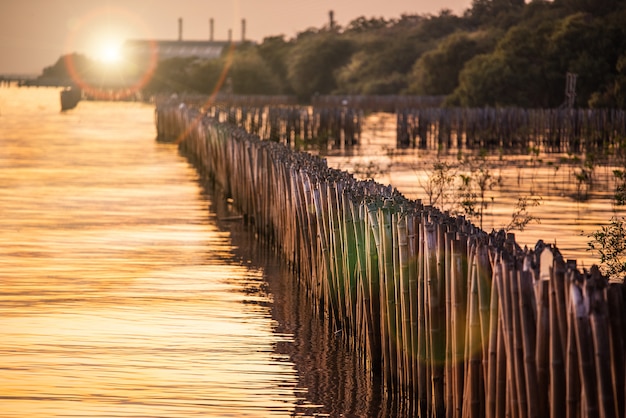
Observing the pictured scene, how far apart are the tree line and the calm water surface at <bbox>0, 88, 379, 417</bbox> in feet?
112

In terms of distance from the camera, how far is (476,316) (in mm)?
6703

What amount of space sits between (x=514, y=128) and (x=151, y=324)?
99.8 feet

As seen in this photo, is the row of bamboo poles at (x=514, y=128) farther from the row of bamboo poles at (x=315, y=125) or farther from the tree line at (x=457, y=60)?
the tree line at (x=457, y=60)

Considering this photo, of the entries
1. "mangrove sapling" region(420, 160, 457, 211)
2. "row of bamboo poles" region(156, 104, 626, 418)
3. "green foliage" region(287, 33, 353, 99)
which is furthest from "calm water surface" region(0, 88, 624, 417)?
"green foliage" region(287, 33, 353, 99)

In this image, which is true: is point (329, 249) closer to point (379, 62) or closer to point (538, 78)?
point (538, 78)

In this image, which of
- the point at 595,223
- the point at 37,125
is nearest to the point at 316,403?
the point at 595,223

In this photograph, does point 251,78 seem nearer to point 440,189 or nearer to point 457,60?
point 457,60

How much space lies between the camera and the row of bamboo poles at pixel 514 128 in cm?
3772

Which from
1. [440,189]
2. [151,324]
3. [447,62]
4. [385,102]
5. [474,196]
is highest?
[447,62]

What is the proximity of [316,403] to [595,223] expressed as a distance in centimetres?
986

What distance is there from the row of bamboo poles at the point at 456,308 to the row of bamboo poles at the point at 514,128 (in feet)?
88.9

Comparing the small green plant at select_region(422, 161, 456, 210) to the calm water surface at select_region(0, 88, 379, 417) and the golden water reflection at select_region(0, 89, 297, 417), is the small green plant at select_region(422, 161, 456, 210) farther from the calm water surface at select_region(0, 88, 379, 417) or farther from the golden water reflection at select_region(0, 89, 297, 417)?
the golden water reflection at select_region(0, 89, 297, 417)

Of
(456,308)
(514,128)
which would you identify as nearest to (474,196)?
(456,308)

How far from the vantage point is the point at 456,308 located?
7.02 m
